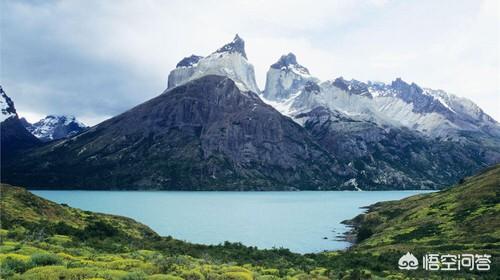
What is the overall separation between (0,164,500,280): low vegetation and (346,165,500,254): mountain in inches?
6.7

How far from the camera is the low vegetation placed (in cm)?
2497

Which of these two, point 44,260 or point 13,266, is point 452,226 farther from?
point 13,266

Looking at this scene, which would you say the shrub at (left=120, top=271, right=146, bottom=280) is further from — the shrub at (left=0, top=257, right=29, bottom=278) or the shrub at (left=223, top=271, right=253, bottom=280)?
the shrub at (left=0, top=257, right=29, bottom=278)

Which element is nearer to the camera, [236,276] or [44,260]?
[44,260]

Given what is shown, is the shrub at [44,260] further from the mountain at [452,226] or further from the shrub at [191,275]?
the mountain at [452,226]

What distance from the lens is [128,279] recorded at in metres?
21.7

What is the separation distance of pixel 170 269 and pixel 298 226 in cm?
12765

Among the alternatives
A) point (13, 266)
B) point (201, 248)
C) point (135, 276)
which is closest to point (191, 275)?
point (135, 276)

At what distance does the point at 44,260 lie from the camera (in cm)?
2406

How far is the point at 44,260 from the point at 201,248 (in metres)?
39.4

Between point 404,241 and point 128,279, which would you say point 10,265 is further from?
point 404,241

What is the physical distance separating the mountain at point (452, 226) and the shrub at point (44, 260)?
46268 millimetres

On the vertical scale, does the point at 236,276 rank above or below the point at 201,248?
above

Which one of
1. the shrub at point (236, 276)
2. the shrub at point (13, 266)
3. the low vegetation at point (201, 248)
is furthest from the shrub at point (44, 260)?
the shrub at point (236, 276)
